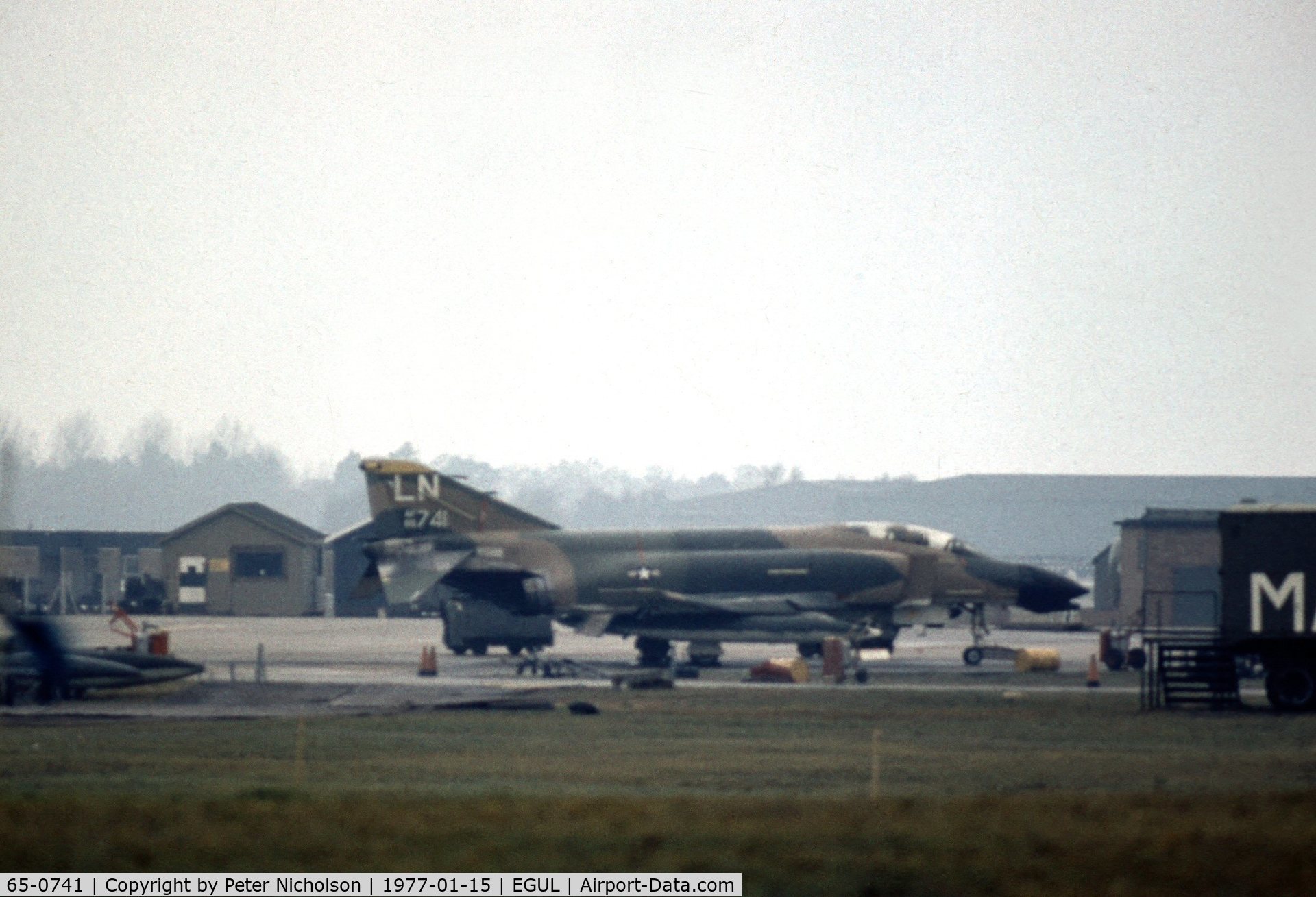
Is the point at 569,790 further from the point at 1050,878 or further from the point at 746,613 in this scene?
the point at 746,613

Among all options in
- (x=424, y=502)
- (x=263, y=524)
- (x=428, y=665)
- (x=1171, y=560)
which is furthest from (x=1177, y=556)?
(x=263, y=524)

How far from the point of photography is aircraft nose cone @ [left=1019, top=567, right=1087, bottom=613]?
4925 cm

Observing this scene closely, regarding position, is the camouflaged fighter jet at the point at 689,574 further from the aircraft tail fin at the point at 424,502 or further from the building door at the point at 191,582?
the building door at the point at 191,582

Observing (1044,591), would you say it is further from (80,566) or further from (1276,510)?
(80,566)

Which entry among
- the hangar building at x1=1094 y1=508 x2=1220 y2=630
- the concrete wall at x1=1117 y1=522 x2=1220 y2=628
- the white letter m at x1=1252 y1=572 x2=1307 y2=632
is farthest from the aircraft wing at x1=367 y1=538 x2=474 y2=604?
the concrete wall at x1=1117 y1=522 x2=1220 y2=628

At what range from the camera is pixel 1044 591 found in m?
49.7

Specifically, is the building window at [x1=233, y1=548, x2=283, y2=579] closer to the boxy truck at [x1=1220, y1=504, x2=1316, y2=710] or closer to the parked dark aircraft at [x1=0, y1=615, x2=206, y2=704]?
the parked dark aircraft at [x1=0, y1=615, x2=206, y2=704]

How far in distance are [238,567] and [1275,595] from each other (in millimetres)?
63217

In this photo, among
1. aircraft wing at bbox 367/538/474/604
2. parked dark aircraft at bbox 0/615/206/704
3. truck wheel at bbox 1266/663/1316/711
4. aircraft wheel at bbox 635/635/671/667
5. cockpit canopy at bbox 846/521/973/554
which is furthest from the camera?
aircraft wing at bbox 367/538/474/604

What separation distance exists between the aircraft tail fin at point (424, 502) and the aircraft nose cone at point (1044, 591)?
14186mm

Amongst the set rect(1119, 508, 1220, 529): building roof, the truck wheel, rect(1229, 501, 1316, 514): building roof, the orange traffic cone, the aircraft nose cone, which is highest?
rect(1119, 508, 1220, 529): building roof

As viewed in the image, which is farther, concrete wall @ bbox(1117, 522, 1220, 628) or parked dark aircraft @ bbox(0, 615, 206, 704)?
concrete wall @ bbox(1117, 522, 1220, 628)

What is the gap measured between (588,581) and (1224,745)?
24.9 metres

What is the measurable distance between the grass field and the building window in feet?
182
